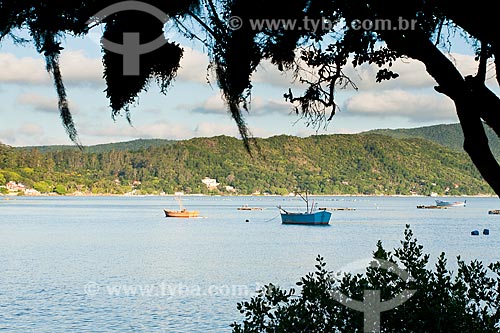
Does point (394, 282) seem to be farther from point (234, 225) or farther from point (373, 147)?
point (373, 147)

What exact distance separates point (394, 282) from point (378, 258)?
0.23m

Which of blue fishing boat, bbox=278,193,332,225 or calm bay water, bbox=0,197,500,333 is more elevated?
blue fishing boat, bbox=278,193,332,225

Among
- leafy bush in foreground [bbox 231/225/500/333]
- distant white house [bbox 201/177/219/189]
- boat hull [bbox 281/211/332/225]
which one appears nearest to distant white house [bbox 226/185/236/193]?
distant white house [bbox 201/177/219/189]

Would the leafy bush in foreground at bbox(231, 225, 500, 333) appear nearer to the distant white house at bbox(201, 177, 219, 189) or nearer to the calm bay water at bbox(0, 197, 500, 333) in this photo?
the calm bay water at bbox(0, 197, 500, 333)

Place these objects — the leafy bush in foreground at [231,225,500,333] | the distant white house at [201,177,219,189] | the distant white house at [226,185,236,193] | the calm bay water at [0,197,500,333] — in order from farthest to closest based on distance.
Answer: the distant white house at [226,185,236,193] → the distant white house at [201,177,219,189] → the calm bay water at [0,197,500,333] → the leafy bush in foreground at [231,225,500,333]

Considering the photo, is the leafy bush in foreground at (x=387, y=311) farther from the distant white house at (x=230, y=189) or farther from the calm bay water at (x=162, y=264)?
the distant white house at (x=230, y=189)

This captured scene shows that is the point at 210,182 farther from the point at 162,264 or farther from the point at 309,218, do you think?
the point at 162,264

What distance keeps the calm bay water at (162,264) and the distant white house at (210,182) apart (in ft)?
320

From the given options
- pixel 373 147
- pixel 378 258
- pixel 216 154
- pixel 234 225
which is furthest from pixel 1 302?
pixel 373 147

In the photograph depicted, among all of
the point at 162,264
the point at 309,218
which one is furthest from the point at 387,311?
the point at 309,218

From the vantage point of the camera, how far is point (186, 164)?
176 m

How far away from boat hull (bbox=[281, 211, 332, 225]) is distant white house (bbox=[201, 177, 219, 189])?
328 ft

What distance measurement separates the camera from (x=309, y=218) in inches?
3403

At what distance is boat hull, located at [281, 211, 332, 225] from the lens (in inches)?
3366
